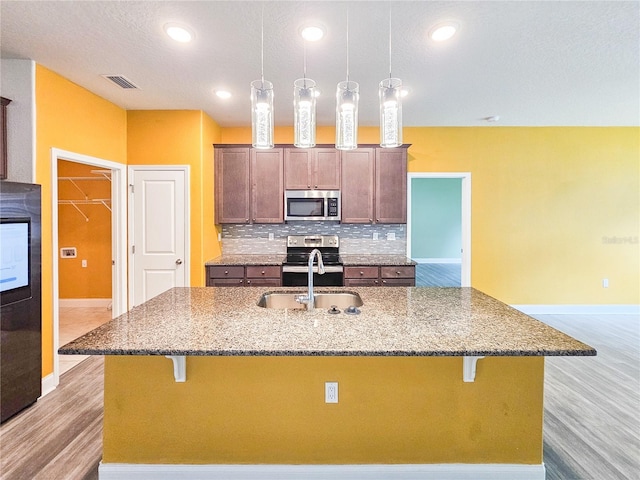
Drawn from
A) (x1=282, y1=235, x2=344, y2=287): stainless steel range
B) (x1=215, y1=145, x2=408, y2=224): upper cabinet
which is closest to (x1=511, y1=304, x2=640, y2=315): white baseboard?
(x1=215, y1=145, x2=408, y2=224): upper cabinet

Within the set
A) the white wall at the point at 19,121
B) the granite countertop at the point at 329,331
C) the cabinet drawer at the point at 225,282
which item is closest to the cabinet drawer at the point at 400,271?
the cabinet drawer at the point at 225,282

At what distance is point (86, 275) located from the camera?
17.2 ft

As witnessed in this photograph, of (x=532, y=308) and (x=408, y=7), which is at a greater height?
(x=408, y=7)

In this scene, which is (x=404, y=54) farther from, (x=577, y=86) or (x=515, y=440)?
(x=515, y=440)

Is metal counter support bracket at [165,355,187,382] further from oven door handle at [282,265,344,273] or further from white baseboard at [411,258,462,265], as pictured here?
white baseboard at [411,258,462,265]

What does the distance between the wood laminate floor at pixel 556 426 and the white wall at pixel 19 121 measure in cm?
177

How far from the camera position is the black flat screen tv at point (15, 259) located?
2.32 m

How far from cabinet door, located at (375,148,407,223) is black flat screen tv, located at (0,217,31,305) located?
3.51m

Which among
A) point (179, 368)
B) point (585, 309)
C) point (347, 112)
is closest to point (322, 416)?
point (179, 368)

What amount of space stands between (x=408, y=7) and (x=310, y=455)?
263cm

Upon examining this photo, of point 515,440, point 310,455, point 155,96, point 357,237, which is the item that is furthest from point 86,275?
point 515,440

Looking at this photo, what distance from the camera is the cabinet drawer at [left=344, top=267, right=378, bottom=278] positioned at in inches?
161

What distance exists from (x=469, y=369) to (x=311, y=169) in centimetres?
324

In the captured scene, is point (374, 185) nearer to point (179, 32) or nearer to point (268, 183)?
point (268, 183)
